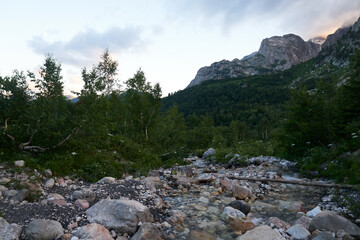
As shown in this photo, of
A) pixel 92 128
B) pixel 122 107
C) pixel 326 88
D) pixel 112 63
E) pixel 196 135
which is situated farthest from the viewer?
pixel 196 135


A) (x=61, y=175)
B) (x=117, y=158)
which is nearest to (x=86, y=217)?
(x=61, y=175)

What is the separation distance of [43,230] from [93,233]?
1002mm

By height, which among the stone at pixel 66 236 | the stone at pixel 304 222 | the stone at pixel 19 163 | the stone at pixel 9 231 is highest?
the stone at pixel 19 163

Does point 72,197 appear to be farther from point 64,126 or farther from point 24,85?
point 24,85

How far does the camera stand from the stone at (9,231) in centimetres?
396

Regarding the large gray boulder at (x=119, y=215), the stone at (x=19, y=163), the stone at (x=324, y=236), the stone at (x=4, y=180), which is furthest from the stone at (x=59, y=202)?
the stone at (x=324, y=236)

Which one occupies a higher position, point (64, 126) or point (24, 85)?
point (24, 85)

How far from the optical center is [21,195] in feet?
19.5

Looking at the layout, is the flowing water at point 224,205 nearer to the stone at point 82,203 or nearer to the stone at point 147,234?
the stone at point 147,234

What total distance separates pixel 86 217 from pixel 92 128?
562 centimetres

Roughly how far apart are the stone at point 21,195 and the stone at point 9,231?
1.76m

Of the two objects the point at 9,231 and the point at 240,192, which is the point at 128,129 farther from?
the point at 9,231

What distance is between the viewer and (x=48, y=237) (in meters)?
4.30

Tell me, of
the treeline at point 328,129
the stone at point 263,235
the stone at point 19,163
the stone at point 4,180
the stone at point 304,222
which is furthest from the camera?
the treeline at point 328,129
